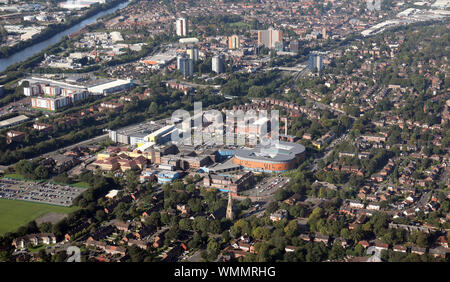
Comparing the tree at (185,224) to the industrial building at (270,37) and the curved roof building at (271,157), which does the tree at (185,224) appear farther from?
the industrial building at (270,37)

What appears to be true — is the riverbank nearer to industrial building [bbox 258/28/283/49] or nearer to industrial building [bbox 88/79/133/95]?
industrial building [bbox 88/79/133/95]

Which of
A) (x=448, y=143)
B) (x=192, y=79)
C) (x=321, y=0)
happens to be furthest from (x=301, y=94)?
(x=321, y=0)

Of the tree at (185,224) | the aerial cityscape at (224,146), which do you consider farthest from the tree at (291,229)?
the tree at (185,224)

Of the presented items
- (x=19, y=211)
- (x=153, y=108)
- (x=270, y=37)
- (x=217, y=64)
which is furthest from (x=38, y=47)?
(x=19, y=211)

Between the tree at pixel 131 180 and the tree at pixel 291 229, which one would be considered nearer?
the tree at pixel 291 229

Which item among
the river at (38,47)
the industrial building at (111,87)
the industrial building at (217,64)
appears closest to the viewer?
the industrial building at (111,87)

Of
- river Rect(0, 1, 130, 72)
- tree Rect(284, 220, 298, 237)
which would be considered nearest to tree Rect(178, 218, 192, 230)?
tree Rect(284, 220, 298, 237)

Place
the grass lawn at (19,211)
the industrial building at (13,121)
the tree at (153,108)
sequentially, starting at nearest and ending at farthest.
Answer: the grass lawn at (19,211) < the industrial building at (13,121) < the tree at (153,108)

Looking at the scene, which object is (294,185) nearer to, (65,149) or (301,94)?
(65,149)
